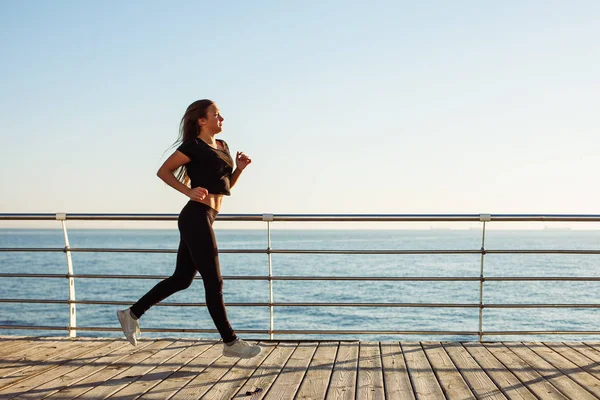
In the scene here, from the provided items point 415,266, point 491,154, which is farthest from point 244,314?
point 491,154

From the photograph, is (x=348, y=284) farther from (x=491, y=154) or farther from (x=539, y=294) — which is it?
(x=491, y=154)

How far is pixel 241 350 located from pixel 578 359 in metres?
2.07

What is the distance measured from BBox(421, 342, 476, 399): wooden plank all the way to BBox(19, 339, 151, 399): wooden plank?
1.92m

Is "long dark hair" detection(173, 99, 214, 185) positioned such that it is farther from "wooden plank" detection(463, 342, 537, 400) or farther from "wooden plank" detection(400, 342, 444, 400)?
"wooden plank" detection(463, 342, 537, 400)

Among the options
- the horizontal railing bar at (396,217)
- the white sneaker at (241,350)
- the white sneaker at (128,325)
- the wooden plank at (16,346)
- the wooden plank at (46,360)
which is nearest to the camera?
the wooden plank at (46,360)

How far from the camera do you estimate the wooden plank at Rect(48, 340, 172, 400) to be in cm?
305

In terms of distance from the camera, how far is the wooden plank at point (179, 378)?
3.02 m

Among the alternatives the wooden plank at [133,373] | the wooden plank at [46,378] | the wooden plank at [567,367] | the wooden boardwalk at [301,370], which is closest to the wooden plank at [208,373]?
the wooden boardwalk at [301,370]

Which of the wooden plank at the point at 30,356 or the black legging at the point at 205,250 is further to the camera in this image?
→ the wooden plank at the point at 30,356

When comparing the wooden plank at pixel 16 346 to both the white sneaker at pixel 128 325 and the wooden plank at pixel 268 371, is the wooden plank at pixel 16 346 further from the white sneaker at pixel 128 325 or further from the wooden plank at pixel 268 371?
the wooden plank at pixel 268 371

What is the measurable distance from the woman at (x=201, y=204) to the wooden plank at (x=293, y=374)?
0.84 ft

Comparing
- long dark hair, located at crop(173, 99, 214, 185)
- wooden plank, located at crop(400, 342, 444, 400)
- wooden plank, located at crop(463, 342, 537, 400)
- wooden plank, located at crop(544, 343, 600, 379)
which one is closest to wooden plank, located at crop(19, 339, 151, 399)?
long dark hair, located at crop(173, 99, 214, 185)

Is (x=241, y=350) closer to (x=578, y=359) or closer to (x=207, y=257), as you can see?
(x=207, y=257)

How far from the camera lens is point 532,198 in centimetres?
7444
